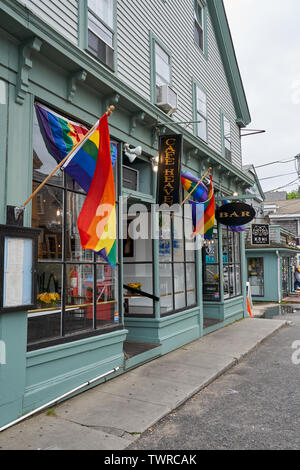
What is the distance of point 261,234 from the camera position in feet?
66.0

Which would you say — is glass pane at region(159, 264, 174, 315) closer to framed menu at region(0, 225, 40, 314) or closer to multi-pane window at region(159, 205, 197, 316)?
multi-pane window at region(159, 205, 197, 316)

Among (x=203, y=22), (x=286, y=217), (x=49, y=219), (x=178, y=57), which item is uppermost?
(x=203, y=22)

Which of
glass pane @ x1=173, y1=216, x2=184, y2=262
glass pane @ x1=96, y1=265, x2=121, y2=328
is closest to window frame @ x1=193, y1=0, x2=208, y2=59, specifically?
glass pane @ x1=173, y1=216, x2=184, y2=262

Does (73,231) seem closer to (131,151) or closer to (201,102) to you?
(131,151)

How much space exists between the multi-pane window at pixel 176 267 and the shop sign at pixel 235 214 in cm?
191

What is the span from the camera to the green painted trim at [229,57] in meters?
13.0

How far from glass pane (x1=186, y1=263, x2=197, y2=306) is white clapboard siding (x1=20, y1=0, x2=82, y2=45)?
605 centimetres

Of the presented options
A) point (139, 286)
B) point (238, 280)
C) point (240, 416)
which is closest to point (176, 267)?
point (139, 286)

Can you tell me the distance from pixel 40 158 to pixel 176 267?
4850 millimetres

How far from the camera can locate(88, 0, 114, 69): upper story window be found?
6.81 metres

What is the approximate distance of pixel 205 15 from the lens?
1257 cm

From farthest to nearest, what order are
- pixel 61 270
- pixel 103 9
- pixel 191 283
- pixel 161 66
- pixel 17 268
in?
pixel 191 283 < pixel 161 66 < pixel 103 9 < pixel 61 270 < pixel 17 268

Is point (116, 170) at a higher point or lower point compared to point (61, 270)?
higher
